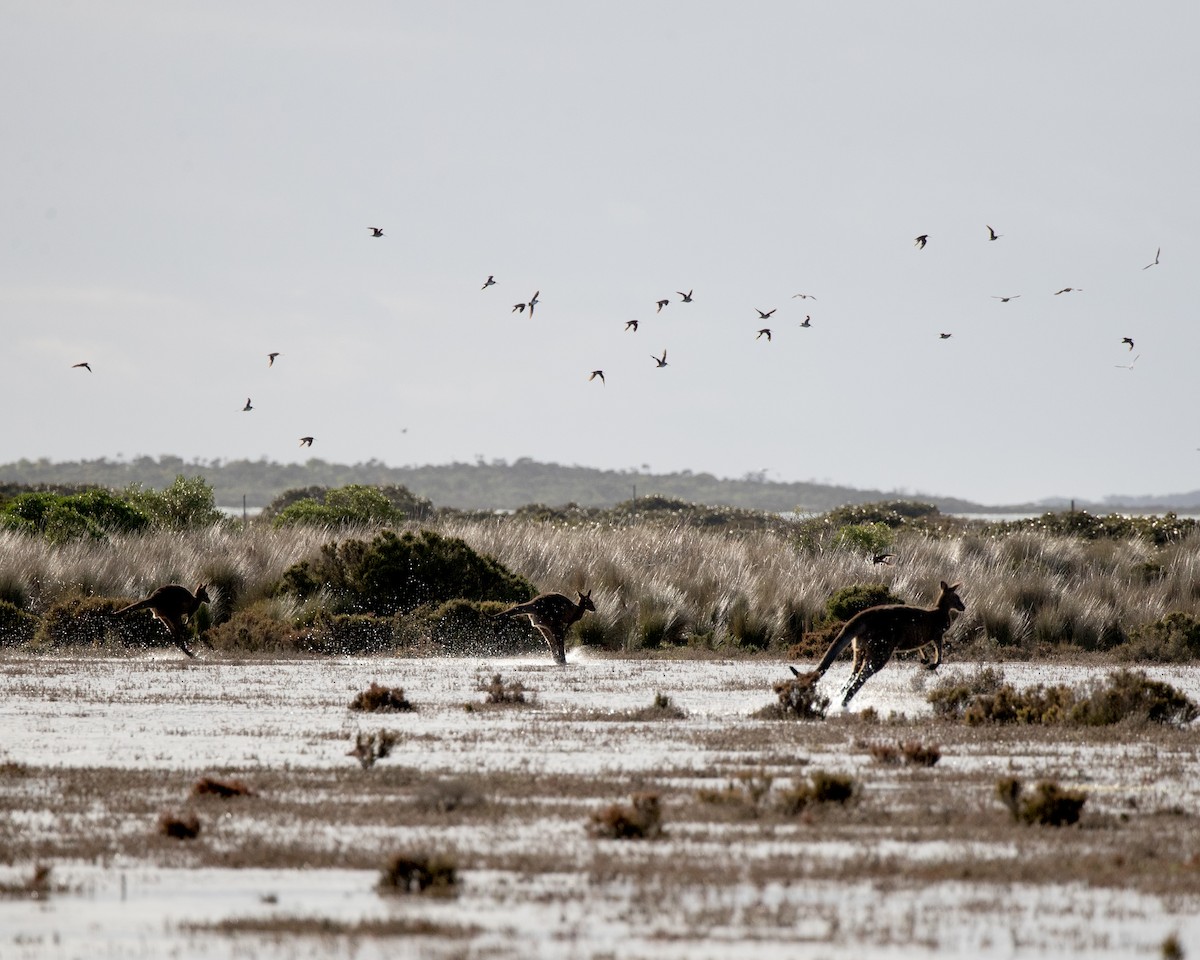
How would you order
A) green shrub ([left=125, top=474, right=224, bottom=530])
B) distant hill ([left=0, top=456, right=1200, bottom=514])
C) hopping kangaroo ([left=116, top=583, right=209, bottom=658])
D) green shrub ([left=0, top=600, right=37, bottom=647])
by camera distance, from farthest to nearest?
distant hill ([left=0, top=456, right=1200, bottom=514]) < green shrub ([left=125, top=474, right=224, bottom=530]) < green shrub ([left=0, top=600, right=37, bottom=647]) < hopping kangaroo ([left=116, top=583, right=209, bottom=658])

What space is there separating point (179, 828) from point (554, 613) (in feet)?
43.2

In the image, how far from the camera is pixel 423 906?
8.20 m

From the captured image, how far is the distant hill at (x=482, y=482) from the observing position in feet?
550

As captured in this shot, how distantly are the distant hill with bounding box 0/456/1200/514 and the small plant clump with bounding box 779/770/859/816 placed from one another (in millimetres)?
150181

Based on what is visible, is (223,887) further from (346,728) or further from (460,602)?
(460,602)

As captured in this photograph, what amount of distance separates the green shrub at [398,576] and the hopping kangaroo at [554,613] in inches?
185

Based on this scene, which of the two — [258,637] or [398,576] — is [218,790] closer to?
[258,637]

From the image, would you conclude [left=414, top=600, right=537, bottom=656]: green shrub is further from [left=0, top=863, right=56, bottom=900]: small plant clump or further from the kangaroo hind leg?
[left=0, top=863, right=56, bottom=900]: small plant clump

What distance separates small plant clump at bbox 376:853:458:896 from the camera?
8477mm

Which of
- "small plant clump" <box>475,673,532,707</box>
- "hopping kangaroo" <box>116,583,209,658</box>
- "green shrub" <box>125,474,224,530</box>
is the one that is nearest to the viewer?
"small plant clump" <box>475,673,532,707</box>

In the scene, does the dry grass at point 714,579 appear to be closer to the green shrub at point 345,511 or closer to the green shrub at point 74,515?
the green shrub at point 74,515

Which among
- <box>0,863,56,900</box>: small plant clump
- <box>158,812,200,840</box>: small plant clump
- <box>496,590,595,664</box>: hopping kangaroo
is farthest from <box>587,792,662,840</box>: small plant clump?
<box>496,590,595,664</box>: hopping kangaroo

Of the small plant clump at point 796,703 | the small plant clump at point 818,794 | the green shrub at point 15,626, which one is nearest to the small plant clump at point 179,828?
the small plant clump at point 818,794

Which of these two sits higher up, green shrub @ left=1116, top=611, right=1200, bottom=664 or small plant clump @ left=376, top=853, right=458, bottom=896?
green shrub @ left=1116, top=611, right=1200, bottom=664
